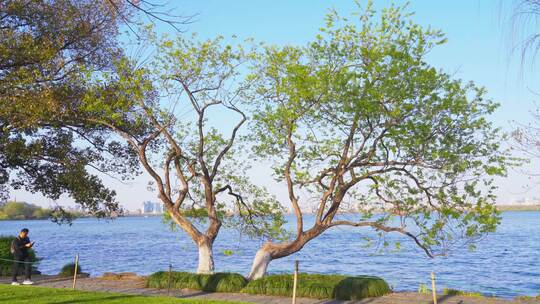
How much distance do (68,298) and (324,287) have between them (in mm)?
7659

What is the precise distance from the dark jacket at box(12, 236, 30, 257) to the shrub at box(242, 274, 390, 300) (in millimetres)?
9211

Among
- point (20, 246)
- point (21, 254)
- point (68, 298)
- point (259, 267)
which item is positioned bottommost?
point (68, 298)

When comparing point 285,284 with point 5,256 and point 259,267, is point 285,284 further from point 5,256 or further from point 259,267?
point 5,256

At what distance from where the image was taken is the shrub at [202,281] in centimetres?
1998

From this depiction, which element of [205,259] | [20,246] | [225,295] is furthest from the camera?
[20,246]

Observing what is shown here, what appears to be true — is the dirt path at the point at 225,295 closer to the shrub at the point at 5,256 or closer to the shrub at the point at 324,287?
the shrub at the point at 324,287

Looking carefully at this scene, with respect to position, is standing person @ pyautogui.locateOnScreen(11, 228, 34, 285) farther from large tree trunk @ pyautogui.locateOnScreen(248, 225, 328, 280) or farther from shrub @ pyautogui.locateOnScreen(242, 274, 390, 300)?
shrub @ pyautogui.locateOnScreen(242, 274, 390, 300)

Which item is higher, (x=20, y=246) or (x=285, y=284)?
(x=20, y=246)

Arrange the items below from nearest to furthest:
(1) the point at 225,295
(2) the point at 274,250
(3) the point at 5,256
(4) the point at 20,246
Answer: (1) the point at 225,295 → (2) the point at 274,250 → (4) the point at 20,246 → (3) the point at 5,256

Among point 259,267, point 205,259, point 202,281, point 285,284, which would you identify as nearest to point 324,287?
point 285,284

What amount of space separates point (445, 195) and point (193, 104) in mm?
10114

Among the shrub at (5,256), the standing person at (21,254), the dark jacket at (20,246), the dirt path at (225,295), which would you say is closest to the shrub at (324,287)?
the dirt path at (225,295)

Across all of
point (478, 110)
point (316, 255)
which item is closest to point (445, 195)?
point (478, 110)

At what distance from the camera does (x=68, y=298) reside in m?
17.1
